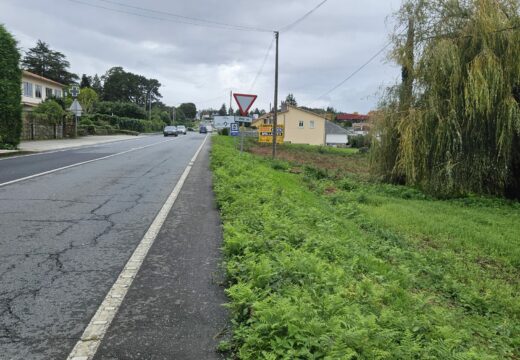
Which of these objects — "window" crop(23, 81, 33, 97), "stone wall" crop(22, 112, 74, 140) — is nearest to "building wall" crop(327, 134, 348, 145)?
"window" crop(23, 81, 33, 97)

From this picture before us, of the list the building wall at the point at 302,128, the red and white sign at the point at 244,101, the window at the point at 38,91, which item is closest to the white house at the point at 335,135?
the building wall at the point at 302,128

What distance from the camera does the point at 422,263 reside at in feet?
21.3

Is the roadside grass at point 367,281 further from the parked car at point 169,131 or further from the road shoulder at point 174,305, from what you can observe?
the parked car at point 169,131

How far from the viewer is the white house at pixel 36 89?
167ft

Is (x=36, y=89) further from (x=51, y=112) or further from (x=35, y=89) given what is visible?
(x=51, y=112)

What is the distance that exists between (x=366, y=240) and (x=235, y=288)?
403 cm

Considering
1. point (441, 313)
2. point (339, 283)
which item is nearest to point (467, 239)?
point (441, 313)

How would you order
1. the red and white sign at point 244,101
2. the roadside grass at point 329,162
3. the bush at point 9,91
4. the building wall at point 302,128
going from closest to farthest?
the red and white sign at point 244,101 < the roadside grass at point 329,162 < the bush at point 9,91 < the building wall at point 302,128

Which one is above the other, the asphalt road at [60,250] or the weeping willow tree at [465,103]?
the weeping willow tree at [465,103]

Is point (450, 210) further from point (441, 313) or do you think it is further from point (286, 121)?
point (286, 121)

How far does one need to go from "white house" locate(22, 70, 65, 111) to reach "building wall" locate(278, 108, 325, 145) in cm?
3385

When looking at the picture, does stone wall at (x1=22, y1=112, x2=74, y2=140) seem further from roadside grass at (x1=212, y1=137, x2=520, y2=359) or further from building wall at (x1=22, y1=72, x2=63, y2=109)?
roadside grass at (x1=212, y1=137, x2=520, y2=359)

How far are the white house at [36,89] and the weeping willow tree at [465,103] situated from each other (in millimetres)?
44401

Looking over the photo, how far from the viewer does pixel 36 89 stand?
5453 centimetres
